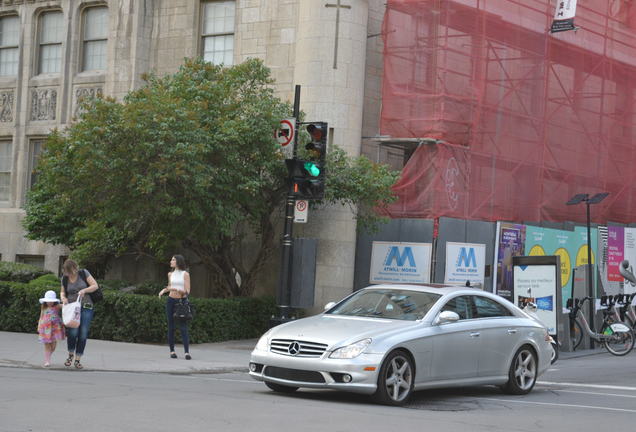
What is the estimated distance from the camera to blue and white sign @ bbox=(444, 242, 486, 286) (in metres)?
23.8

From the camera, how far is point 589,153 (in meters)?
28.1

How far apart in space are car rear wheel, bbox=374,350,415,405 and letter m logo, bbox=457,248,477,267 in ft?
39.6

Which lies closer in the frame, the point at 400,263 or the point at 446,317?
the point at 446,317

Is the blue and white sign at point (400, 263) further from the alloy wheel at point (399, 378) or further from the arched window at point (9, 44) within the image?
the arched window at point (9, 44)

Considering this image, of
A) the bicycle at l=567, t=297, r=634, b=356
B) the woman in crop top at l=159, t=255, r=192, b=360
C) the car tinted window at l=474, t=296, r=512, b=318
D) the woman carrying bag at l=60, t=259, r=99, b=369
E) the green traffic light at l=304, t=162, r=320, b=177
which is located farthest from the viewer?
the bicycle at l=567, t=297, r=634, b=356

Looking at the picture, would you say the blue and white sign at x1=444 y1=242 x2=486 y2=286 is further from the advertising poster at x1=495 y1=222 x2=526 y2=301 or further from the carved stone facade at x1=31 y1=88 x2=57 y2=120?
the carved stone facade at x1=31 y1=88 x2=57 y2=120

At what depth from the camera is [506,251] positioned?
25031 millimetres

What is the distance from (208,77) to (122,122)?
3513mm

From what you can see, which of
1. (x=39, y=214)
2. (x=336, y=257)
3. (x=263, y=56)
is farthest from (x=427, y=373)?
(x=39, y=214)

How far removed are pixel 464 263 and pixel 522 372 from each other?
33.3ft

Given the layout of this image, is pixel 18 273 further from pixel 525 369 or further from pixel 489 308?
pixel 525 369

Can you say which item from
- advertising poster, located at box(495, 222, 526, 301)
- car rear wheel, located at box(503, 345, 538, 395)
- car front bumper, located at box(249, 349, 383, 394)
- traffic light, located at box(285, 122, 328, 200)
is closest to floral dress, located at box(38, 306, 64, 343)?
car front bumper, located at box(249, 349, 383, 394)

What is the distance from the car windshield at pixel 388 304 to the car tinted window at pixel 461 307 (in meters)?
0.21

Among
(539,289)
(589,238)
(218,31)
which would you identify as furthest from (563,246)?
(218,31)
